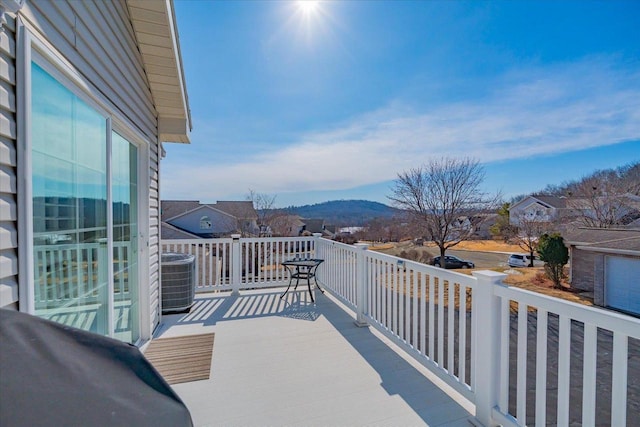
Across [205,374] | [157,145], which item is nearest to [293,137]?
[157,145]

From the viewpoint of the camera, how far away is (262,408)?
223 centimetres

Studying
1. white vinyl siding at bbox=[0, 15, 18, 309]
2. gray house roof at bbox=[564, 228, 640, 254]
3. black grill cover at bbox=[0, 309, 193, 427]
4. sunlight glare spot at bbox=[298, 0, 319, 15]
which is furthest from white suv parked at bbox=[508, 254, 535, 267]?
white vinyl siding at bbox=[0, 15, 18, 309]

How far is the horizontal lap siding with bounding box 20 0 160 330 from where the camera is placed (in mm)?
1562

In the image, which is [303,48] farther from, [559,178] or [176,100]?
[559,178]

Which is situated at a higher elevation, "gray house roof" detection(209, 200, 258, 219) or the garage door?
"gray house roof" detection(209, 200, 258, 219)

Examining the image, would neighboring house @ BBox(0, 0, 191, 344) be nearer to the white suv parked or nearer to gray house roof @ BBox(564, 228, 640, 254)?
gray house roof @ BBox(564, 228, 640, 254)

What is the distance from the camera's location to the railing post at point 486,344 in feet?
6.45

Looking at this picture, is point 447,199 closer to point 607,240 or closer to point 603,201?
point 607,240

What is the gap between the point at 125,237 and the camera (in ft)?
9.18

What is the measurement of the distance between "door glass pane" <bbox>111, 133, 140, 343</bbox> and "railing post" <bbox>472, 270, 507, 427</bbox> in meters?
2.80

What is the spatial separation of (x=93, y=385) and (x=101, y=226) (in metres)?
1.72

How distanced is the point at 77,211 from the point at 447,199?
12207mm

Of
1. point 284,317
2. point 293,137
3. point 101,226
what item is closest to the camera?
point 101,226

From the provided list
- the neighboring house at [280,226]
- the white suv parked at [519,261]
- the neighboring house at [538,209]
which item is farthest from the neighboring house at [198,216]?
the neighboring house at [538,209]
